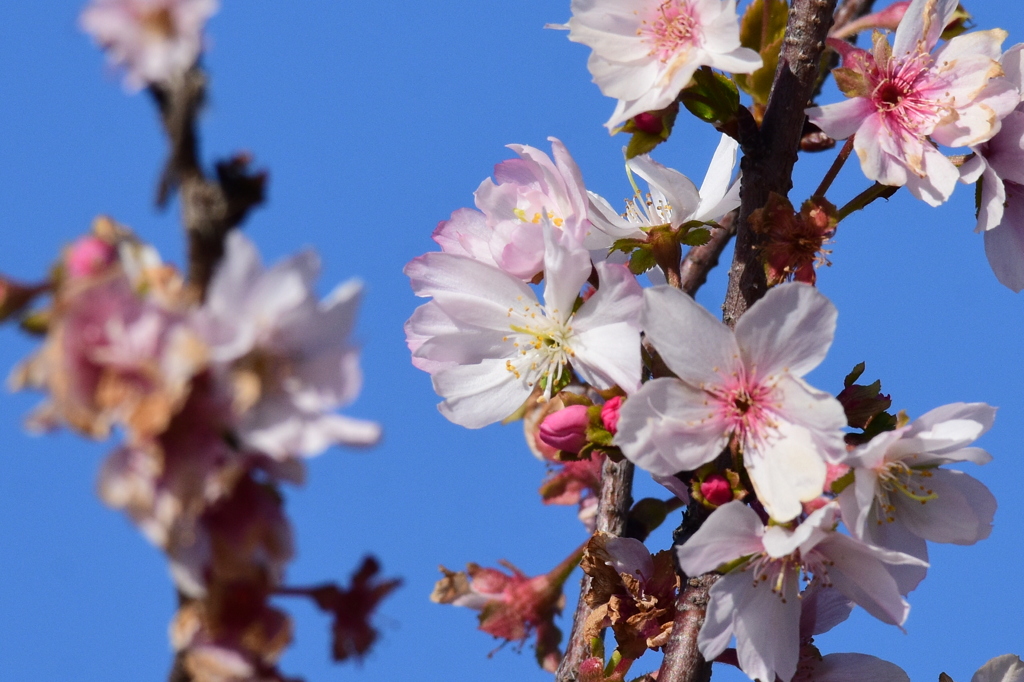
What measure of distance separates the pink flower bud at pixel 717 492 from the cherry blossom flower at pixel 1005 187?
833 millimetres

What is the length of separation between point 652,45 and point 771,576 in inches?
43.7

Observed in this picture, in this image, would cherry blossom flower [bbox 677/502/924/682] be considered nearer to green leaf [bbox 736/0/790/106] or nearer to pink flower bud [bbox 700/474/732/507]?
pink flower bud [bbox 700/474/732/507]

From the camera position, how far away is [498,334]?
7.25ft

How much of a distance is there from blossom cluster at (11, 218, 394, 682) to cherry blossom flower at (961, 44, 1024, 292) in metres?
1.50

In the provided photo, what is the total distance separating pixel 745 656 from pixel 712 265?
1.23 m

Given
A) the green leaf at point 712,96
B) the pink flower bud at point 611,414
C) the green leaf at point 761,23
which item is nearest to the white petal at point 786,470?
the pink flower bud at point 611,414

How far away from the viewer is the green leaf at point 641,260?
2.30 m

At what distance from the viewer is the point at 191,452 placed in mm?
1272

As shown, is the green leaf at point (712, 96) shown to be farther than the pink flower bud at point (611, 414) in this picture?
Yes

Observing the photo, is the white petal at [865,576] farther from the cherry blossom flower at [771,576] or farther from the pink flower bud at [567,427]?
the pink flower bud at [567,427]

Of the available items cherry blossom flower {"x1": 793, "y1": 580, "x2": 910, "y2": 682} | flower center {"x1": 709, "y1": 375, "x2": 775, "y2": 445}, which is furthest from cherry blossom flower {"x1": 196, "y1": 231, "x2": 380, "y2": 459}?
cherry blossom flower {"x1": 793, "y1": 580, "x2": 910, "y2": 682}

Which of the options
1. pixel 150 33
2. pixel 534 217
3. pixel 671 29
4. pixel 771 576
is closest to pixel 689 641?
pixel 771 576

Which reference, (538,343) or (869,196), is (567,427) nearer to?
(538,343)

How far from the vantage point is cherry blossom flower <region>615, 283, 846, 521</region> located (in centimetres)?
184
